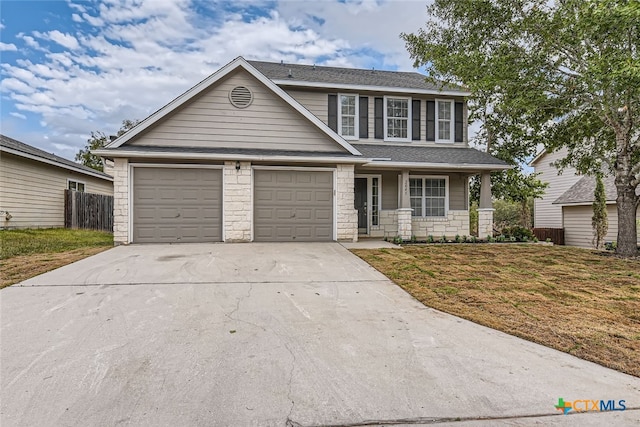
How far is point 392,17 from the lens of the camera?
49.8 feet

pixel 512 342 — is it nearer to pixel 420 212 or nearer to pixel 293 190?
pixel 293 190

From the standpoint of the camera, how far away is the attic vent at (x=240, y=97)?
416 inches

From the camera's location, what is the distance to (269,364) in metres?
3.06

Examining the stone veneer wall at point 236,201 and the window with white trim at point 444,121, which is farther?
the window with white trim at point 444,121

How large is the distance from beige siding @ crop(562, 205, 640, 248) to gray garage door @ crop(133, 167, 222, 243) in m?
18.5

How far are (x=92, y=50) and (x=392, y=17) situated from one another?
46.2ft

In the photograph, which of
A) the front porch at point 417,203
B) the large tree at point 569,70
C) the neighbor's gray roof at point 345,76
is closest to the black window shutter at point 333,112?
the neighbor's gray roof at point 345,76

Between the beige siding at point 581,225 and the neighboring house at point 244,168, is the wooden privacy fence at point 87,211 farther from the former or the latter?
the beige siding at point 581,225

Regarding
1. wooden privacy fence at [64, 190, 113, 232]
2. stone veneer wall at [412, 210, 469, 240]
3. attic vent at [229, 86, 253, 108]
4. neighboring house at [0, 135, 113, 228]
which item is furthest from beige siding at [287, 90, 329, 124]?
wooden privacy fence at [64, 190, 113, 232]

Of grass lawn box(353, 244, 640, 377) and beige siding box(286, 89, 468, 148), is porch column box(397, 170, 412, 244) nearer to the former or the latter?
beige siding box(286, 89, 468, 148)

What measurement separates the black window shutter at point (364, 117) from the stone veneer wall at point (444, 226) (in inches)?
156

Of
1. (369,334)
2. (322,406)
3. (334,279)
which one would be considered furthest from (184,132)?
(322,406)

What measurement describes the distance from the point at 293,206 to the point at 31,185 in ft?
36.4

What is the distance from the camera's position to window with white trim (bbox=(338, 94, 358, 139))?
44.3 ft
